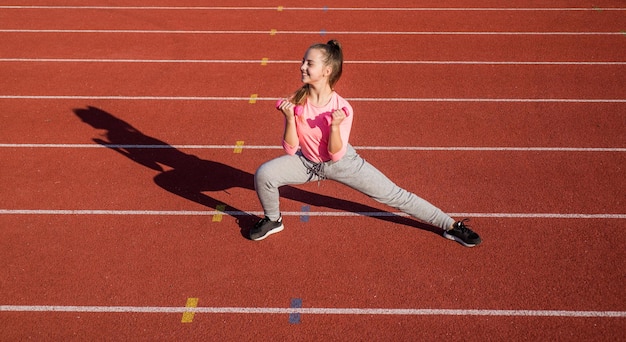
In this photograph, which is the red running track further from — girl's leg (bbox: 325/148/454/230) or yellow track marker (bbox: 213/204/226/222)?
girl's leg (bbox: 325/148/454/230)

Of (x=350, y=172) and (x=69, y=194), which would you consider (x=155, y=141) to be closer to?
(x=69, y=194)

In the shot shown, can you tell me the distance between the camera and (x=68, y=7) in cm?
973

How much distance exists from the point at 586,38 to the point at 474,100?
9.60 ft

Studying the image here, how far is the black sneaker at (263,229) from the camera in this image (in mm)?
4445

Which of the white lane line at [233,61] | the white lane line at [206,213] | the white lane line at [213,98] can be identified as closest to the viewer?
the white lane line at [206,213]

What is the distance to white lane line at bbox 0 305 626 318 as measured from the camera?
3791 mm

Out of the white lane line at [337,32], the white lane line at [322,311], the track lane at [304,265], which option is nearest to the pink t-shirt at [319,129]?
the track lane at [304,265]

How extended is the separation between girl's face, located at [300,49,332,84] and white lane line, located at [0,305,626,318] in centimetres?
162

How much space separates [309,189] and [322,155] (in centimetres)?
139

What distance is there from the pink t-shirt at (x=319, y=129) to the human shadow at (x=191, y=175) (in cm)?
117

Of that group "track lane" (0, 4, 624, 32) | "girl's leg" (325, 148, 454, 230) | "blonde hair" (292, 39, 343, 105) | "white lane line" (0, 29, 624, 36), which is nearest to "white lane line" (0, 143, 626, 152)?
"girl's leg" (325, 148, 454, 230)

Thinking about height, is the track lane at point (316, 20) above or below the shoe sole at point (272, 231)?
above

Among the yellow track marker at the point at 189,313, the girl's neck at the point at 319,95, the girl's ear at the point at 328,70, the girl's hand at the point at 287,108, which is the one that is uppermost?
the girl's ear at the point at 328,70

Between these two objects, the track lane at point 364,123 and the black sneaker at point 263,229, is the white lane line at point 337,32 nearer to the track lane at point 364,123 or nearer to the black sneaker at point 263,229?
the track lane at point 364,123
